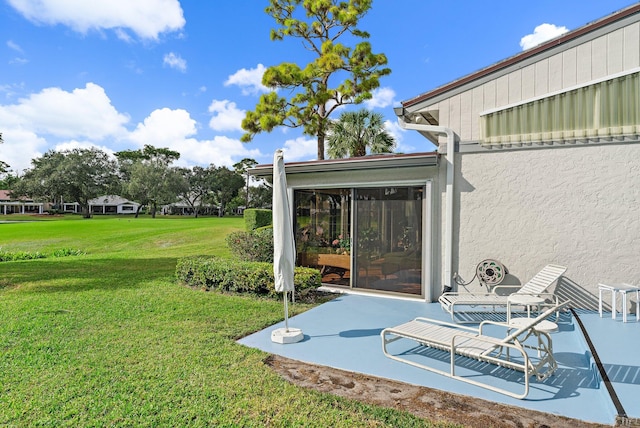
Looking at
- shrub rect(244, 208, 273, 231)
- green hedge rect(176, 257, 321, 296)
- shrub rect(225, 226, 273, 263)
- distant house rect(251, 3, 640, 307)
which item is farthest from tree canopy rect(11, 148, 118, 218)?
distant house rect(251, 3, 640, 307)

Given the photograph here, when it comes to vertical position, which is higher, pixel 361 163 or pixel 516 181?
pixel 361 163

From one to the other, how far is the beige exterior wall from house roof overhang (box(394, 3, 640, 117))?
11cm

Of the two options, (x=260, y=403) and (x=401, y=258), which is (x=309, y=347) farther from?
(x=401, y=258)

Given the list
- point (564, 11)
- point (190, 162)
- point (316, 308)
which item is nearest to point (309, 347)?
point (316, 308)

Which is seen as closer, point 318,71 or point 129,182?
point 318,71

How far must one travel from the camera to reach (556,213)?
7.98 meters

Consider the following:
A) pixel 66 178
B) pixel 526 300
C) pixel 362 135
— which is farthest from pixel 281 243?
pixel 66 178

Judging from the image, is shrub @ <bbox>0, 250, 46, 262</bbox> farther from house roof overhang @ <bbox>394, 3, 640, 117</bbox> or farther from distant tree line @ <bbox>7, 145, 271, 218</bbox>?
distant tree line @ <bbox>7, 145, 271, 218</bbox>

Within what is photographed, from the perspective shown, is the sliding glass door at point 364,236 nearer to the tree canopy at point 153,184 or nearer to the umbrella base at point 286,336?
the umbrella base at point 286,336

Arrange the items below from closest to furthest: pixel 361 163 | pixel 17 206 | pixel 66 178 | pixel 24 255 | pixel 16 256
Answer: pixel 361 163 → pixel 16 256 → pixel 24 255 → pixel 66 178 → pixel 17 206

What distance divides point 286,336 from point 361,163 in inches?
190

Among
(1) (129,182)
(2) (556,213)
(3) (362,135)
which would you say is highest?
(1) (129,182)

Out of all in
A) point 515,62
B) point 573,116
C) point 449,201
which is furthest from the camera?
point 449,201

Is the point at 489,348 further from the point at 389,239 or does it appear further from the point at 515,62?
the point at 515,62
